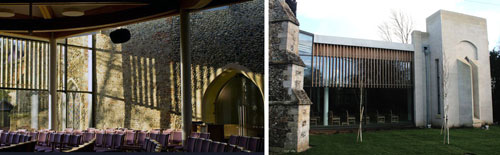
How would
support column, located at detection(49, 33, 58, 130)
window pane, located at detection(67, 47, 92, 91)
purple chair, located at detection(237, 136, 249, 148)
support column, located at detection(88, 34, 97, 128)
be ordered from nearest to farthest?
purple chair, located at detection(237, 136, 249, 148)
support column, located at detection(49, 33, 58, 130)
window pane, located at detection(67, 47, 92, 91)
support column, located at detection(88, 34, 97, 128)

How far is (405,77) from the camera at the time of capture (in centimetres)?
920

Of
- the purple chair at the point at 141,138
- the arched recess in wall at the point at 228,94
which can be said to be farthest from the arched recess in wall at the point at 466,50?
the purple chair at the point at 141,138

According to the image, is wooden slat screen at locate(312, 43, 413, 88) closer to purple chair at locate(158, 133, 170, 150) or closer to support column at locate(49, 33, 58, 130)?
purple chair at locate(158, 133, 170, 150)

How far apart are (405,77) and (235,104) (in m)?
4.96

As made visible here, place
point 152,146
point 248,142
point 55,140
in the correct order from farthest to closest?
point 55,140 < point 248,142 < point 152,146

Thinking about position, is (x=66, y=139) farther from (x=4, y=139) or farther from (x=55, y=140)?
(x=4, y=139)

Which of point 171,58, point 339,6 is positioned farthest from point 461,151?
point 171,58

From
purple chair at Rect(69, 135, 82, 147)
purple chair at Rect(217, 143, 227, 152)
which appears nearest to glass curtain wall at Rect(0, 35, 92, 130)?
purple chair at Rect(69, 135, 82, 147)

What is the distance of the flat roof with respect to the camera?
861 centimetres

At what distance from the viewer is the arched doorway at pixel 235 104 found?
11.4 meters

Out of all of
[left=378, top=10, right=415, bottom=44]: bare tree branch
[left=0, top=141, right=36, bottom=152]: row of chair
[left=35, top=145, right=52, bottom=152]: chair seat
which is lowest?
[left=35, top=145, right=52, bottom=152]: chair seat

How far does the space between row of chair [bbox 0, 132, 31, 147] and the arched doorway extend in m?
4.58

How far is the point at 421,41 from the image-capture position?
9.02 m

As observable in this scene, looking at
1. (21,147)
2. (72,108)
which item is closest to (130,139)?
(21,147)
